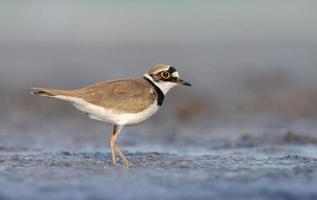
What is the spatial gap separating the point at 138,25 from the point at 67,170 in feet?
96.6

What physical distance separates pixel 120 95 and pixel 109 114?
0.93 feet

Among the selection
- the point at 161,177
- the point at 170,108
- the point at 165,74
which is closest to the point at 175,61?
the point at 170,108

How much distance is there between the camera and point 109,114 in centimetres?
930

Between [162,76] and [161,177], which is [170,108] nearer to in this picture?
[162,76]

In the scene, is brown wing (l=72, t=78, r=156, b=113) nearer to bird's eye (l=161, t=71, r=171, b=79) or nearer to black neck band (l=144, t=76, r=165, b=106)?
black neck band (l=144, t=76, r=165, b=106)

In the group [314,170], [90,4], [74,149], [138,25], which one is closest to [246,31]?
[138,25]

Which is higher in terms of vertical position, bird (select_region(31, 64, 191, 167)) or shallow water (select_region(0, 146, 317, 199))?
bird (select_region(31, 64, 191, 167))

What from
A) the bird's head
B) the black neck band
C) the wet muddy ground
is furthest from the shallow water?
the bird's head

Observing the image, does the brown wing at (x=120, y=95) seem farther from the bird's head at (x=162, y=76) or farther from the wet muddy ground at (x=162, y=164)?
the wet muddy ground at (x=162, y=164)

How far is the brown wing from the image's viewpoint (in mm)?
9195

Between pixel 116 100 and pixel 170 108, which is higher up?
pixel 170 108

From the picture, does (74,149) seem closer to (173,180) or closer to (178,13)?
(173,180)

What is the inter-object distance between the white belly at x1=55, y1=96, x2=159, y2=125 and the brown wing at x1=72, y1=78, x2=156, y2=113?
52 millimetres

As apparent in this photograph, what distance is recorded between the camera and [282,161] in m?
9.21
